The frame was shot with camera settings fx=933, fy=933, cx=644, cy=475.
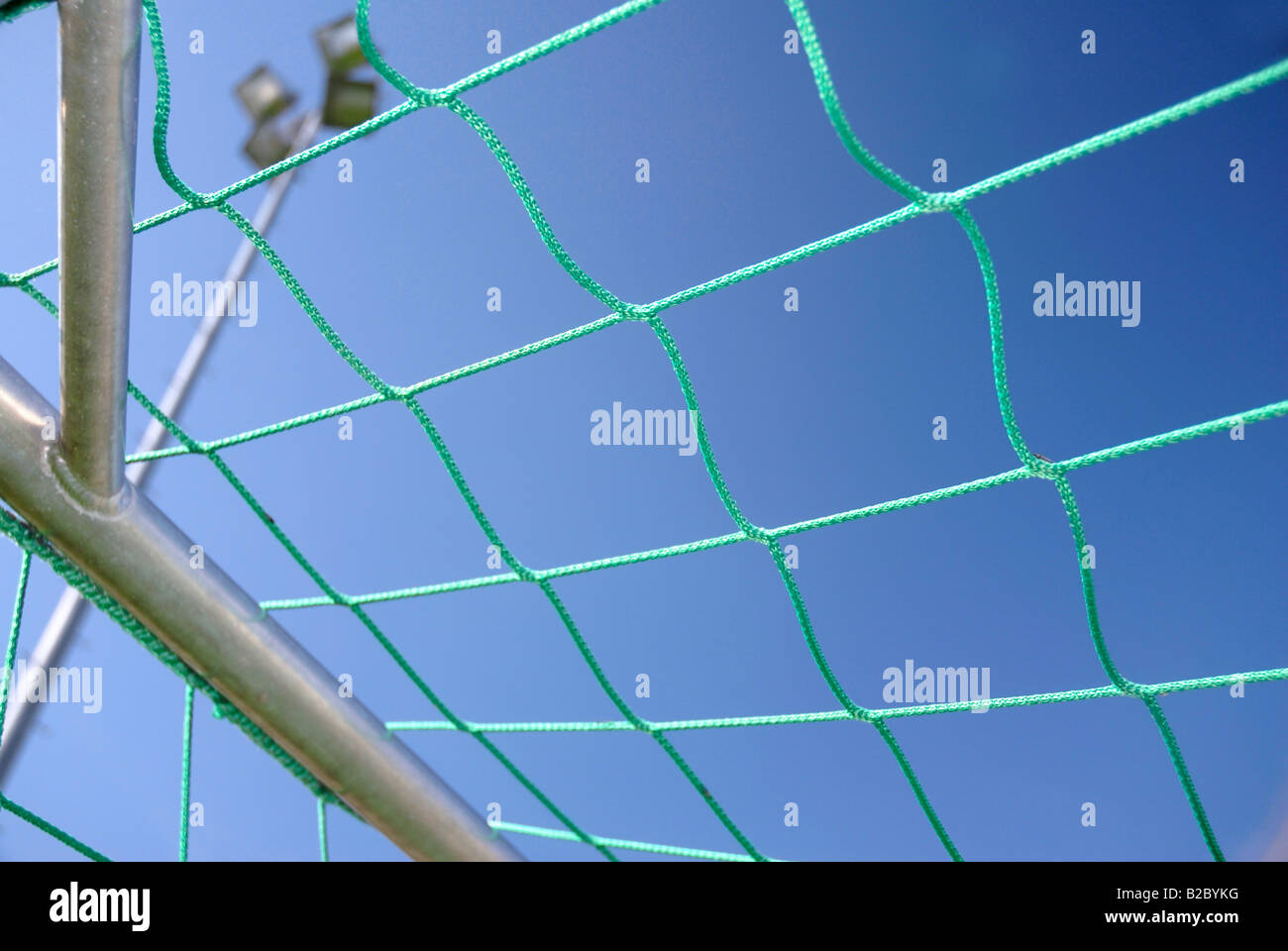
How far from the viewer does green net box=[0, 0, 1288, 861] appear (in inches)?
47.1

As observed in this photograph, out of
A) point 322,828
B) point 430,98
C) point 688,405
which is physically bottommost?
point 322,828

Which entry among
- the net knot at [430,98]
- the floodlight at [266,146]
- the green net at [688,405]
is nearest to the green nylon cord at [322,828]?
the green net at [688,405]

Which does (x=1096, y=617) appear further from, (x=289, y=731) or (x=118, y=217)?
(x=118, y=217)

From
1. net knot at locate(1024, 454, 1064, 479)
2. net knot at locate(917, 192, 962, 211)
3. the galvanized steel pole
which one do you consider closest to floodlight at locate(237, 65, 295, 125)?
the galvanized steel pole

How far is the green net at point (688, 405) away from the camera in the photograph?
1.20 meters

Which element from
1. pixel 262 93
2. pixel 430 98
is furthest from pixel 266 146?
pixel 430 98

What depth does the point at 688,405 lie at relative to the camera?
163cm

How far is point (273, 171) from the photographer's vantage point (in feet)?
Result: 4.47

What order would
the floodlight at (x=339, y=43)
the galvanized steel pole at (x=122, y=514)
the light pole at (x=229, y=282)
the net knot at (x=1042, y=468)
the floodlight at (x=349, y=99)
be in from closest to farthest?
the galvanized steel pole at (x=122, y=514), the net knot at (x=1042, y=468), the light pole at (x=229, y=282), the floodlight at (x=339, y=43), the floodlight at (x=349, y=99)

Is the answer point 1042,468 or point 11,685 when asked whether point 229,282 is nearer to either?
point 11,685

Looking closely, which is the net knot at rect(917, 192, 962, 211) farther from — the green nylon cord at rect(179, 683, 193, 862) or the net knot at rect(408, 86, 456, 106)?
the green nylon cord at rect(179, 683, 193, 862)

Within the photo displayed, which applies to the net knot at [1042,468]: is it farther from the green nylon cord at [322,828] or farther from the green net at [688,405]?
the green nylon cord at [322,828]
